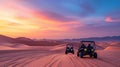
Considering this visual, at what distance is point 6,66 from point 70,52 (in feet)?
70.6

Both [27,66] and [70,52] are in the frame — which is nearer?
[27,66]

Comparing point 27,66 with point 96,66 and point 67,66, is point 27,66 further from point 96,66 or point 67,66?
point 96,66

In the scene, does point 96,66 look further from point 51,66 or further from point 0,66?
point 0,66

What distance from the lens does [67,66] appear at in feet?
50.6

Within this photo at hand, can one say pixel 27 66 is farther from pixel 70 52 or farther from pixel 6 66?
pixel 70 52

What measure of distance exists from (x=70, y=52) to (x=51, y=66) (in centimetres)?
2157

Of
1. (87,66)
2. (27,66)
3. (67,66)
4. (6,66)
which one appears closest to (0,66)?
(6,66)

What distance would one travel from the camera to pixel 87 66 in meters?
15.4

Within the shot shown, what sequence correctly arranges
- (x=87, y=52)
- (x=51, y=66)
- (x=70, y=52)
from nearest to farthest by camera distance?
1. (x=51, y=66)
2. (x=87, y=52)
3. (x=70, y=52)

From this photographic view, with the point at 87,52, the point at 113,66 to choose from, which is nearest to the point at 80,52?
the point at 87,52

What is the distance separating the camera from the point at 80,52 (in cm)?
2470

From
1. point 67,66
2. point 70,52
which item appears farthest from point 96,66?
point 70,52

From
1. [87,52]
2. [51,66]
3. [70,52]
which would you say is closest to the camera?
[51,66]

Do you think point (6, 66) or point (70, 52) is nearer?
point (6, 66)
